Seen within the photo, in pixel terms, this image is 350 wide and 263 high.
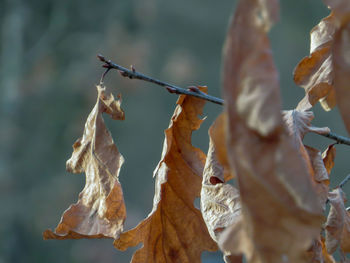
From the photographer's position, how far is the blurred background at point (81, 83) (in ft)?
19.6

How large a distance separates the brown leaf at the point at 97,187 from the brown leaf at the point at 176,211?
5 centimetres

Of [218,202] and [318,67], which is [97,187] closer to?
[218,202]

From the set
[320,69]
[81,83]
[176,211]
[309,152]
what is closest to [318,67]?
[320,69]

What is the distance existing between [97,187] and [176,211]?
0.12m

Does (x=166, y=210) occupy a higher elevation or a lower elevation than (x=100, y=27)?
lower

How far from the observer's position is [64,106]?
6.52 metres

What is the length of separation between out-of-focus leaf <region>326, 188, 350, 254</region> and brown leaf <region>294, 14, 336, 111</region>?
5.8 inches

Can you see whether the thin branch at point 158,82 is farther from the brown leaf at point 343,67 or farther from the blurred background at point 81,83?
the blurred background at point 81,83

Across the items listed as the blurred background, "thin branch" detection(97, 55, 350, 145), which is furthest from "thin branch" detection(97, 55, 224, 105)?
the blurred background

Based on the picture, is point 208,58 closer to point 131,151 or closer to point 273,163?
point 131,151

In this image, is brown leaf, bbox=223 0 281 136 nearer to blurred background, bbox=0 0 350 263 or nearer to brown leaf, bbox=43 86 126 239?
brown leaf, bbox=43 86 126 239

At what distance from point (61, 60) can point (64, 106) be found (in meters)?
0.58

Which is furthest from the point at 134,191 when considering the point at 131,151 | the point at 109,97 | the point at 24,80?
the point at 109,97

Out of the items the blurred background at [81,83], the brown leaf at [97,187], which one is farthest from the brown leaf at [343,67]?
the blurred background at [81,83]
